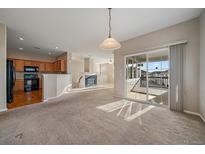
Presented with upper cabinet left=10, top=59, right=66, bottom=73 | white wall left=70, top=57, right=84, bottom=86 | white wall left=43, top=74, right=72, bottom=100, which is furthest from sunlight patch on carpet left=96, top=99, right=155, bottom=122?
white wall left=70, top=57, right=84, bottom=86

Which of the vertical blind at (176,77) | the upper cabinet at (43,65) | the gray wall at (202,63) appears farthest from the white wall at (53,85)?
the gray wall at (202,63)

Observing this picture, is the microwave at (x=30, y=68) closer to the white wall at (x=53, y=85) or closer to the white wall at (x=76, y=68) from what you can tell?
the white wall at (x=76, y=68)

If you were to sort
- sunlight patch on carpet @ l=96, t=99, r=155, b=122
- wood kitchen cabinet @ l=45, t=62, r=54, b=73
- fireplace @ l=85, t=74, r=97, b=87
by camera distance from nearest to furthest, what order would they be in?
1. sunlight patch on carpet @ l=96, t=99, r=155, b=122
2. wood kitchen cabinet @ l=45, t=62, r=54, b=73
3. fireplace @ l=85, t=74, r=97, b=87

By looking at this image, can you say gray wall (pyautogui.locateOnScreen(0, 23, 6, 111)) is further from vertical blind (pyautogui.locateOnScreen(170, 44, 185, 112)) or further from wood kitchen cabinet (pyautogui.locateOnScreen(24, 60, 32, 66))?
vertical blind (pyautogui.locateOnScreen(170, 44, 185, 112))

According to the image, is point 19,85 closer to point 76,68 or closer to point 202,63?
point 76,68

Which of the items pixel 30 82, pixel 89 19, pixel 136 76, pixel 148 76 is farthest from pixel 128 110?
pixel 30 82

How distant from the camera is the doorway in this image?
12.3 ft

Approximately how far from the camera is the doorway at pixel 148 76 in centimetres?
374

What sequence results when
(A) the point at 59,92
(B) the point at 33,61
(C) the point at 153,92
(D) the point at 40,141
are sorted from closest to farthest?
(D) the point at 40,141 → (C) the point at 153,92 → (A) the point at 59,92 → (B) the point at 33,61

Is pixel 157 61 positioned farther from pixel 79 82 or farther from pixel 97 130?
pixel 79 82

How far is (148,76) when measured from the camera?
412 cm
